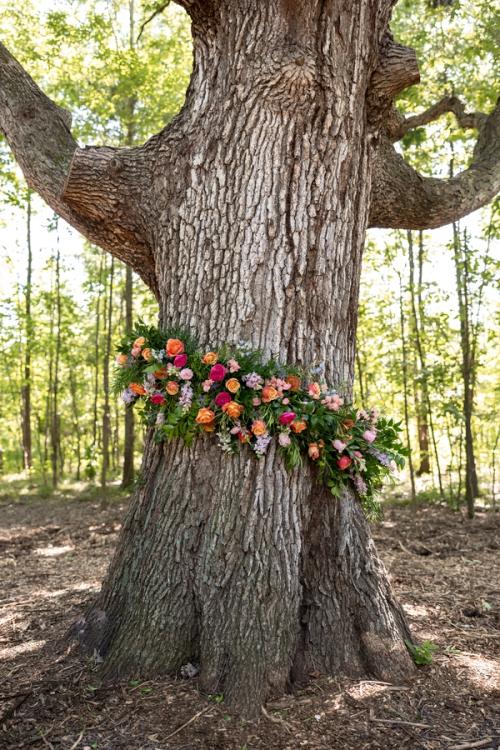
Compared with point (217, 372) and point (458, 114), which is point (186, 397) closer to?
point (217, 372)

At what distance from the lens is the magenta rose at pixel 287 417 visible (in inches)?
113

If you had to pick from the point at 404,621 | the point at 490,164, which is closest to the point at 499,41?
the point at 490,164

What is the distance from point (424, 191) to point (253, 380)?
2.07 m

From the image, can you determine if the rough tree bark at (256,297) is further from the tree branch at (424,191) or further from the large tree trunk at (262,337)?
the tree branch at (424,191)

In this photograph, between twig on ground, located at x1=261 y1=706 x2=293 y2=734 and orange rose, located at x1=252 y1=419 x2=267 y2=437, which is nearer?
twig on ground, located at x1=261 y1=706 x2=293 y2=734

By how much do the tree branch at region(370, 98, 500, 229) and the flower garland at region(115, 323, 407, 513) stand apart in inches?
59.8

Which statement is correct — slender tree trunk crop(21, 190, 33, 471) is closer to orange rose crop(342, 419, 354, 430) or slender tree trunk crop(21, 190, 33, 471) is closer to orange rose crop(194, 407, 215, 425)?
orange rose crop(194, 407, 215, 425)

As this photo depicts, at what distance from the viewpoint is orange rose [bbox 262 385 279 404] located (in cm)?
287

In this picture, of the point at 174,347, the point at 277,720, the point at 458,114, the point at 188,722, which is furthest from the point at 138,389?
the point at 458,114

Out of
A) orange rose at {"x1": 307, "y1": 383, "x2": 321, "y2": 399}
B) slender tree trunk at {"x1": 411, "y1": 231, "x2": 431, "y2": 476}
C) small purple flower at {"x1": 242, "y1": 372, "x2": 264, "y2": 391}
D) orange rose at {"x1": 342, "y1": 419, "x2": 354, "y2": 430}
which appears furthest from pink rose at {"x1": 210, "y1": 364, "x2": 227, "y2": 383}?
slender tree trunk at {"x1": 411, "y1": 231, "x2": 431, "y2": 476}

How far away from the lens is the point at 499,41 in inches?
245

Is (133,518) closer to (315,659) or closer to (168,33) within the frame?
(315,659)

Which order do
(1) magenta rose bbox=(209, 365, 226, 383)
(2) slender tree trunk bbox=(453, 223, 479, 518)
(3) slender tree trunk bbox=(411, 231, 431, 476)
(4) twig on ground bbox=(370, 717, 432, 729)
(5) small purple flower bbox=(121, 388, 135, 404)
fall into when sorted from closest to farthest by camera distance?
(4) twig on ground bbox=(370, 717, 432, 729), (1) magenta rose bbox=(209, 365, 226, 383), (5) small purple flower bbox=(121, 388, 135, 404), (2) slender tree trunk bbox=(453, 223, 479, 518), (3) slender tree trunk bbox=(411, 231, 431, 476)

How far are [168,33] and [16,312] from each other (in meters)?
6.53
